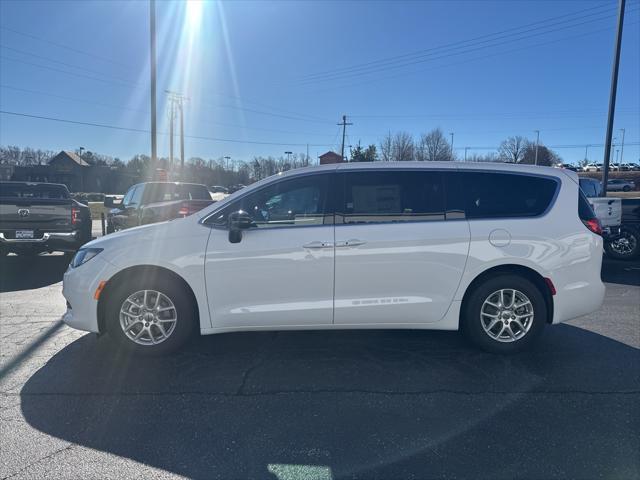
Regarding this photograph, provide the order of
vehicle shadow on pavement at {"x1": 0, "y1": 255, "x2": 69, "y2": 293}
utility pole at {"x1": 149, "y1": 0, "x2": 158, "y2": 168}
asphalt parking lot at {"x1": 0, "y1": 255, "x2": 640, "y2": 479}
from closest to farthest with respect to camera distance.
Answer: asphalt parking lot at {"x1": 0, "y1": 255, "x2": 640, "y2": 479} < vehicle shadow on pavement at {"x1": 0, "y1": 255, "x2": 69, "y2": 293} < utility pole at {"x1": 149, "y1": 0, "x2": 158, "y2": 168}

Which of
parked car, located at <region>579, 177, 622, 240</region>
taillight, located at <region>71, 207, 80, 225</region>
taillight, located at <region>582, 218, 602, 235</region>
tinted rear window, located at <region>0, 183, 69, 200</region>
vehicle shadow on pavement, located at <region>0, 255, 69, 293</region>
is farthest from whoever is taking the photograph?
parked car, located at <region>579, 177, 622, 240</region>

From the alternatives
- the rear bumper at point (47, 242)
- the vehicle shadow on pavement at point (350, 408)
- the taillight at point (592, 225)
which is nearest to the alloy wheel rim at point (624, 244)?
the vehicle shadow on pavement at point (350, 408)

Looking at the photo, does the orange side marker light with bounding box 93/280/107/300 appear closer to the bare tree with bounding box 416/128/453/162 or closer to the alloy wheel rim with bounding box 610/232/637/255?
the alloy wheel rim with bounding box 610/232/637/255

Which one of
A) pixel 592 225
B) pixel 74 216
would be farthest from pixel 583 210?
pixel 74 216

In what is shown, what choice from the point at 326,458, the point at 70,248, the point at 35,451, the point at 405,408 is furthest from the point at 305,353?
the point at 70,248

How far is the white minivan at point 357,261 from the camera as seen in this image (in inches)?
157

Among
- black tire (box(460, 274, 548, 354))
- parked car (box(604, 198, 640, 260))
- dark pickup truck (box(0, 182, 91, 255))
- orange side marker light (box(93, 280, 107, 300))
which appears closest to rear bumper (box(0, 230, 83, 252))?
dark pickup truck (box(0, 182, 91, 255))

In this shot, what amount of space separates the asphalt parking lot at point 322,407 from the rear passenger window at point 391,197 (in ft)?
4.51

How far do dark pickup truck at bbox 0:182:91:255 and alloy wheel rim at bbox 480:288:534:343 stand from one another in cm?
792

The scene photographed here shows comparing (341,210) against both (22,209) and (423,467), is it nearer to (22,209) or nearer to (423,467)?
Answer: (423,467)

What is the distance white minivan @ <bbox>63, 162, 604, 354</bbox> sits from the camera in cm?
398

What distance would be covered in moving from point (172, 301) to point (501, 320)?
10.3 feet

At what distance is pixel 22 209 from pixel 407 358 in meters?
7.99

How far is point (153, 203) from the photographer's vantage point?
11.0 meters
